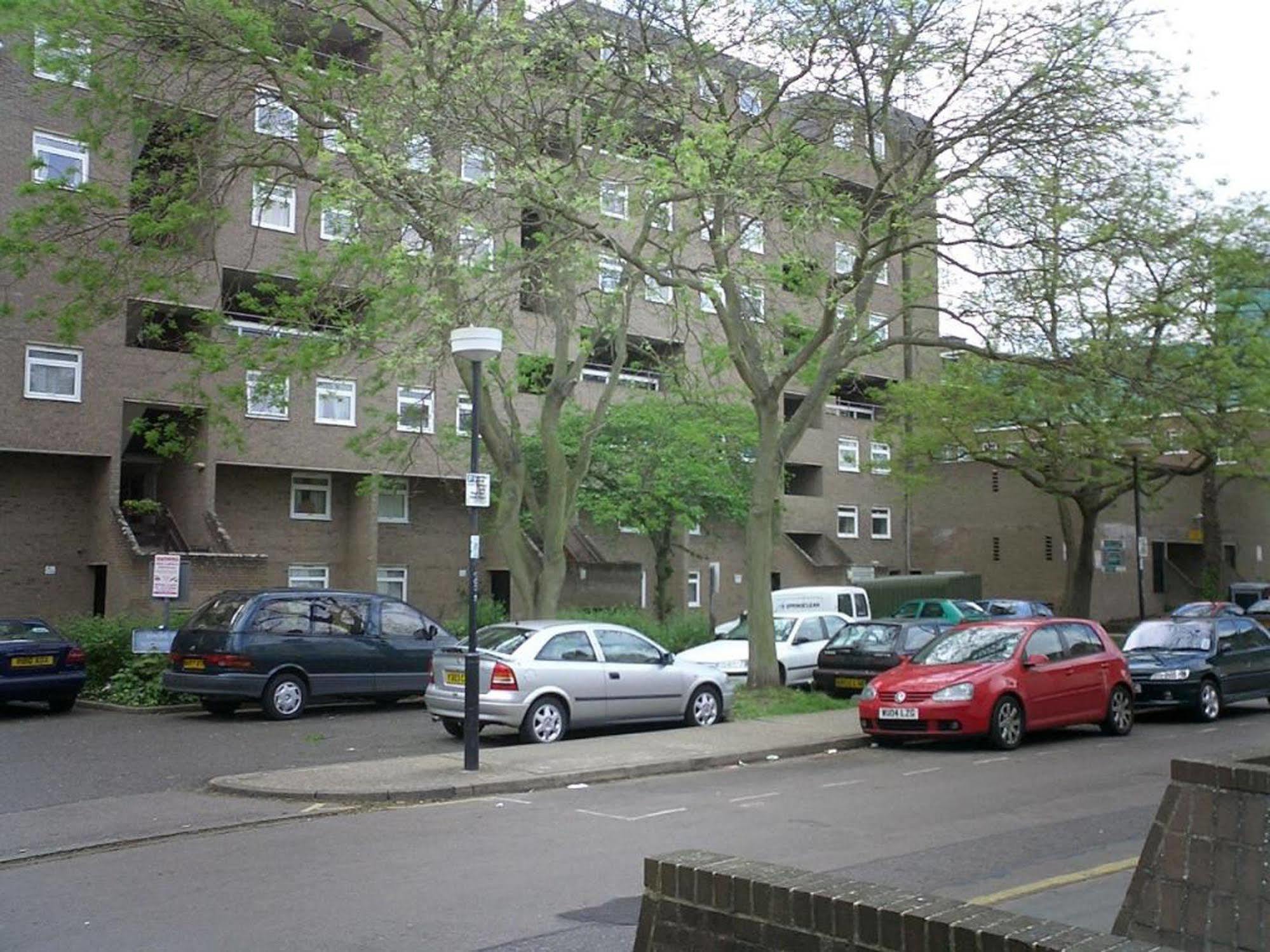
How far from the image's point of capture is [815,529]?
48562 millimetres

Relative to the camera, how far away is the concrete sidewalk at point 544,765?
40.0 feet

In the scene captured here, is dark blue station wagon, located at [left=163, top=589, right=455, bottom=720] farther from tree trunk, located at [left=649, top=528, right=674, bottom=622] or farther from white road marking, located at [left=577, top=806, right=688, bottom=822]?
tree trunk, located at [left=649, top=528, right=674, bottom=622]

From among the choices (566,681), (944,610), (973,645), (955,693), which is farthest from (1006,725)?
(944,610)

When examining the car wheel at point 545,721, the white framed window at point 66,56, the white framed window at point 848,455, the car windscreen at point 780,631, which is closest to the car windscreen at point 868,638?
the car windscreen at point 780,631

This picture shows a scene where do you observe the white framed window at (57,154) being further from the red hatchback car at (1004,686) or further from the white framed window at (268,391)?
the red hatchback car at (1004,686)

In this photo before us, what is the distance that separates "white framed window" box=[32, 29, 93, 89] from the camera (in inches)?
734

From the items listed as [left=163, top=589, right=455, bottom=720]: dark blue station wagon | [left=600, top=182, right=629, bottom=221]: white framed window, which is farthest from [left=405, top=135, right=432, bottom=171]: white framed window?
[left=163, top=589, right=455, bottom=720]: dark blue station wagon

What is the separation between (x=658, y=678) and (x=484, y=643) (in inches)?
95.6

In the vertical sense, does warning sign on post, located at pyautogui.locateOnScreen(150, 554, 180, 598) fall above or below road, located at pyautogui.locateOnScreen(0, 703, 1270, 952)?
above

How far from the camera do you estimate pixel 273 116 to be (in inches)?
824

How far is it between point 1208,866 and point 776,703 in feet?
46.8

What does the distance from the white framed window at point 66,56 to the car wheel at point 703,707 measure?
12786 mm

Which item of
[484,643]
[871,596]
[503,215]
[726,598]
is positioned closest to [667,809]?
[484,643]

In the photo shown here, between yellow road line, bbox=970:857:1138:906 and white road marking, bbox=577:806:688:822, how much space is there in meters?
3.72
